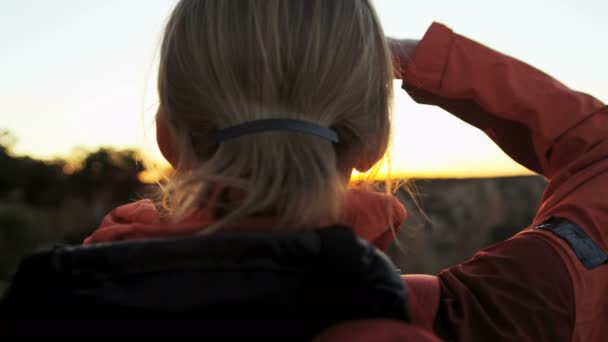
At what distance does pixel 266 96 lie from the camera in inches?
38.7

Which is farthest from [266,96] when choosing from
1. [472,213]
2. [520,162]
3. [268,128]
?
[472,213]

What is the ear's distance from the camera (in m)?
1.11

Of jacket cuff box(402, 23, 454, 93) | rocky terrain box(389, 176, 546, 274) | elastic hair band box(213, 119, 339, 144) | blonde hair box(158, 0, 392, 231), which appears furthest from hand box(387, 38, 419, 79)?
rocky terrain box(389, 176, 546, 274)

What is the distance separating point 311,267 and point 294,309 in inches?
2.2

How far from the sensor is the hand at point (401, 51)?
1.41 meters

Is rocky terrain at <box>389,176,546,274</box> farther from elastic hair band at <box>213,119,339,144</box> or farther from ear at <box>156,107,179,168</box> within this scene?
elastic hair band at <box>213,119,339,144</box>

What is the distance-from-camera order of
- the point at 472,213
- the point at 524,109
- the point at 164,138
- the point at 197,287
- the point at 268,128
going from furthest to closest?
the point at 472,213
the point at 524,109
the point at 164,138
the point at 268,128
the point at 197,287

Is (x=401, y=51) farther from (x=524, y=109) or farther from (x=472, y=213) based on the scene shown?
(x=472, y=213)

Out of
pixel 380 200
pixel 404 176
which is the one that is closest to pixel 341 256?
pixel 380 200

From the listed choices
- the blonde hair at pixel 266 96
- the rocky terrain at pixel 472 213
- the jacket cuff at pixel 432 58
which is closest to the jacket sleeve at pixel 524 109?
the jacket cuff at pixel 432 58

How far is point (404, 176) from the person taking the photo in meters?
1.42

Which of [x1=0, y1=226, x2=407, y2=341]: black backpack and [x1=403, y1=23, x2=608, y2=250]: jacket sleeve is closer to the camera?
[x1=0, y1=226, x2=407, y2=341]: black backpack

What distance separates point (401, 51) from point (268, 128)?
542 mm

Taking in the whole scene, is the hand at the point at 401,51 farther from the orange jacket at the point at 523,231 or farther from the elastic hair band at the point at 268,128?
the elastic hair band at the point at 268,128
